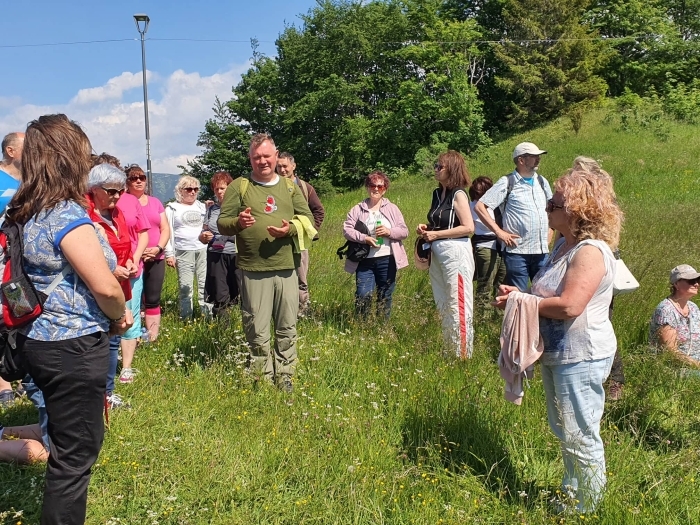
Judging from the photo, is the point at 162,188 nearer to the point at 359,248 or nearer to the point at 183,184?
the point at 183,184

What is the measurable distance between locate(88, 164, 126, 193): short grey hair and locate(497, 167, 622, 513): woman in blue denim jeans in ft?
8.50

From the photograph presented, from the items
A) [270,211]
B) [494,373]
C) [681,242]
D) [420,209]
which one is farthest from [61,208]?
[420,209]

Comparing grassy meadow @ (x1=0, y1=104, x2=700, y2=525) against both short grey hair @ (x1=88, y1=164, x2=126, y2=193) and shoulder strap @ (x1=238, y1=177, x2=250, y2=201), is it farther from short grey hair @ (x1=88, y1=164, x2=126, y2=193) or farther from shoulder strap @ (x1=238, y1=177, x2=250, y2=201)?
short grey hair @ (x1=88, y1=164, x2=126, y2=193)

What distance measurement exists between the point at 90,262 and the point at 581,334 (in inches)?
89.1

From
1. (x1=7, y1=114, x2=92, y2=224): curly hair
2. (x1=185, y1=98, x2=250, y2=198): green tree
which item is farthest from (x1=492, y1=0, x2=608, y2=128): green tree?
(x1=7, y1=114, x2=92, y2=224): curly hair

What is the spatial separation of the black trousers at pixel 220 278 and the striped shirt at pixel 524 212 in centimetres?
284

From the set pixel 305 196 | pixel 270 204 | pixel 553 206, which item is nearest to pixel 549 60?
pixel 305 196

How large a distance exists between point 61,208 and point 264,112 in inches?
1610

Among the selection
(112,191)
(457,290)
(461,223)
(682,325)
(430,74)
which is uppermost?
(430,74)

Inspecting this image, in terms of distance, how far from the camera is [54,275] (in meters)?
2.38

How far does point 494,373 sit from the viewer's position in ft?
14.7

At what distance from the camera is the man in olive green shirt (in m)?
4.25

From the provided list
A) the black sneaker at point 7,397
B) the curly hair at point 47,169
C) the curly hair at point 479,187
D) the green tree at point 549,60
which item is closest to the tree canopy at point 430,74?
the green tree at point 549,60

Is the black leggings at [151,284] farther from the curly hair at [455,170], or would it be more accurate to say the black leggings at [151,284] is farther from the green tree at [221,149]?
the green tree at [221,149]
